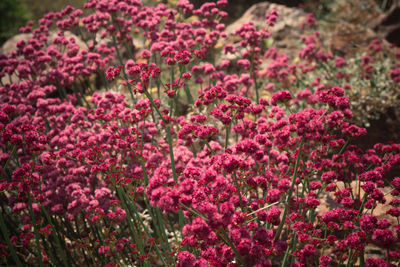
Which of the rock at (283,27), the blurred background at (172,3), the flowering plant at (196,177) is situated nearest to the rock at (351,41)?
the rock at (283,27)

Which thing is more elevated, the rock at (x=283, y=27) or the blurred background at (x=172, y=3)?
the blurred background at (x=172, y=3)

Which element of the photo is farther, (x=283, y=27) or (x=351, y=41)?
(x=283, y=27)

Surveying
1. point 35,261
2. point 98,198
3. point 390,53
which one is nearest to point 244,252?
point 98,198

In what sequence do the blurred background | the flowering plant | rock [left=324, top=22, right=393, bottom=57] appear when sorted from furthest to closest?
the blurred background
rock [left=324, top=22, right=393, bottom=57]
the flowering plant

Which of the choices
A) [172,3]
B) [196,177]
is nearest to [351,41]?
[172,3]

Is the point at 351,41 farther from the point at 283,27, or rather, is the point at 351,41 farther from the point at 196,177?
the point at 196,177

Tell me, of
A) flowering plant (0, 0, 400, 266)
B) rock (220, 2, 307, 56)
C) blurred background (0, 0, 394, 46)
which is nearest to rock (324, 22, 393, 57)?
rock (220, 2, 307, 56)

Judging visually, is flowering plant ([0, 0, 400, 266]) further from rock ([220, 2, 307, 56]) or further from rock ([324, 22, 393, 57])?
rock ([220, 2, 307, 56])

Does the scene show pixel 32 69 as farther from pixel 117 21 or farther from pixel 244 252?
pixel 244 252

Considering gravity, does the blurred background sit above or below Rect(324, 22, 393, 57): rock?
above

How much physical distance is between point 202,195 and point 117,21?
5.27m

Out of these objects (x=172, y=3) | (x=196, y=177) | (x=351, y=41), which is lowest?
(x=351, y=41)

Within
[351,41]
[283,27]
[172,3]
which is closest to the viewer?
[351,41]

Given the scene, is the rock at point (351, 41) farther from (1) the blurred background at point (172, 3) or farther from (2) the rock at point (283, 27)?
(1) the blurred background at point (172, 3)
